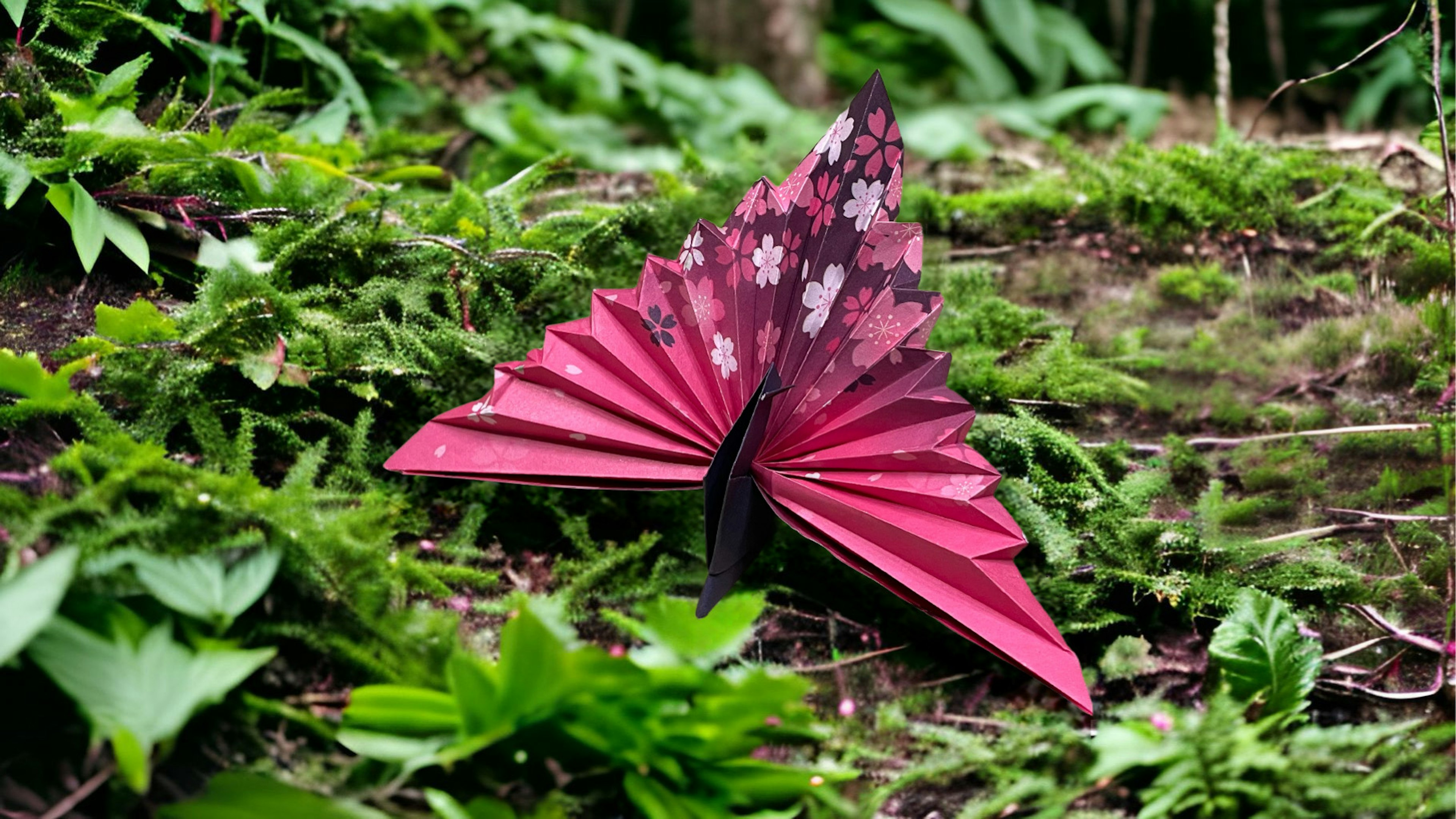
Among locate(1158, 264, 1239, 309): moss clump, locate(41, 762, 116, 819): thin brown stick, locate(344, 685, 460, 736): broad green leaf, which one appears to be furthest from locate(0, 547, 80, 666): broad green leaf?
locate(1158, 264, 1239, 309): moss clump

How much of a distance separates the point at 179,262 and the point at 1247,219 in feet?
7.15

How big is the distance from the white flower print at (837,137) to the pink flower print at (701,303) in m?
0.25

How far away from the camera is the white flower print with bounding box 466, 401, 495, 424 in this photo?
57.2 inches

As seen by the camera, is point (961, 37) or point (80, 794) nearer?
point (80, 794)

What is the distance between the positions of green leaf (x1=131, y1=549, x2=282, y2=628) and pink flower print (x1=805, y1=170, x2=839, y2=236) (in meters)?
0.85

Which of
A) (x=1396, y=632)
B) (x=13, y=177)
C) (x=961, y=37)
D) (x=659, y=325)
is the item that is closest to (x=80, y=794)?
(x=659, y=325)

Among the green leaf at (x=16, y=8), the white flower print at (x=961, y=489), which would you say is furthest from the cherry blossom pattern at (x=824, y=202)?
the green leaf at (x=16, y=8)

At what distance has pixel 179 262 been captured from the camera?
1.74 metres

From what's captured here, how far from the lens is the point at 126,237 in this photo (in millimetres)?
1650

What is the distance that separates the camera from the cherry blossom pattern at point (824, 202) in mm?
1503

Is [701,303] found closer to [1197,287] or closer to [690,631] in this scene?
[690,631]

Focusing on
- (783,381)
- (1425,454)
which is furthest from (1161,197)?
(783,381)

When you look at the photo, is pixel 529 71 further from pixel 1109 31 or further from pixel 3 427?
pixel 1109 31

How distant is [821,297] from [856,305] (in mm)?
54
